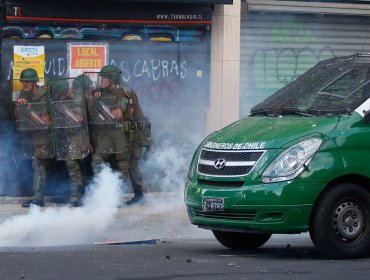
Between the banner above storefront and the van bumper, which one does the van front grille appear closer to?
the van bumper

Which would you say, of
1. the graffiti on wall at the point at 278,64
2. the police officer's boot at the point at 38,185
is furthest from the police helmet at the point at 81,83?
the graffiti on wall at the point at 278,64

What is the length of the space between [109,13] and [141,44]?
66 centimetres

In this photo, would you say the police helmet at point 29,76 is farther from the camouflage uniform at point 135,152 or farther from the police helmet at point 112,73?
the camouflage uniform at point 135,152

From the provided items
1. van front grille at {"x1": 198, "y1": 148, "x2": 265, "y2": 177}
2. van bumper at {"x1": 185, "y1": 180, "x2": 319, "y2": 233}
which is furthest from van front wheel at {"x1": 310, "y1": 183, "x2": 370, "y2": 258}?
van front grille at {"x1": 198, "y1": 148, "x2": 265, "y2": 177}

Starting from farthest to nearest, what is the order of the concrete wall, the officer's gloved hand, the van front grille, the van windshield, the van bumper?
the concrete wall
the officer's gloved hand
the van windshield
the van front grille
the van bumper

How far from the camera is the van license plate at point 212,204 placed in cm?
842

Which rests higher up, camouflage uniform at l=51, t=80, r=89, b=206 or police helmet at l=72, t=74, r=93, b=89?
police helmet at l=72, t=74, r=93, b=89

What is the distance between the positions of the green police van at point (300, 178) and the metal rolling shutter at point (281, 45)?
20.0 feet

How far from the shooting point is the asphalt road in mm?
7656

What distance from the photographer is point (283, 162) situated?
823 centimetres

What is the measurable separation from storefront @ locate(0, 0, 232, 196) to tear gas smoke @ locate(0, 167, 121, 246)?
9.59 ft

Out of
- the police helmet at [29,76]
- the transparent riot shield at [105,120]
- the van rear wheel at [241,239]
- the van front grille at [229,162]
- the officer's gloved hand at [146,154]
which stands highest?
the police helmet at [29,76]

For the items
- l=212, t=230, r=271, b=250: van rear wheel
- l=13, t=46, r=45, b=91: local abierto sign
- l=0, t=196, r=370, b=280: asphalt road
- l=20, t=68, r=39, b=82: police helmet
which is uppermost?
l=13, t=46, r=45, b=91: local abierto sign

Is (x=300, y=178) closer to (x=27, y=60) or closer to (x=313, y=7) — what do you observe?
(x=27, y=60)
